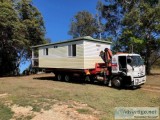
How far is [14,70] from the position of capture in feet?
104

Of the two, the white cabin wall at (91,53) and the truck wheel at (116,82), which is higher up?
the white cabin wall at (91,53)

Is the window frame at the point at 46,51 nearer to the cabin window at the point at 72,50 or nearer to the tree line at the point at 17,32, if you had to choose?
the cabin window at the point at 72,50

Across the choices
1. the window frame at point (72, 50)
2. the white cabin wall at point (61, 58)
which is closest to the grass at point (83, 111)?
the white cabin wall at point (61, 58)

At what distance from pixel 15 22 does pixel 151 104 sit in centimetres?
1800

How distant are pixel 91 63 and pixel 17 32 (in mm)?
11232

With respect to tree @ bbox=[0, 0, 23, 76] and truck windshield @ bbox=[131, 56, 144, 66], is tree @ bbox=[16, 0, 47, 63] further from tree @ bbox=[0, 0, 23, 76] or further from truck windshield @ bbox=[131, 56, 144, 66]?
truck windshield @ bbox=[131, 56, 144, 66]

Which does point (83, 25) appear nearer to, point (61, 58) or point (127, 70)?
point (61, 58)

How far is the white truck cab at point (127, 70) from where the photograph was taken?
14.0 metres

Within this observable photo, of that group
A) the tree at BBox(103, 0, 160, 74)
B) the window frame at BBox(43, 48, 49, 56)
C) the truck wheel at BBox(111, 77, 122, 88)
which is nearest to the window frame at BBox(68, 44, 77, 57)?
the window frame at BBox(43, 48, 49, 56)

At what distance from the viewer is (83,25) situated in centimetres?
4150

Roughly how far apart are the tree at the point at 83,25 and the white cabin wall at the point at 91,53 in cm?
1947

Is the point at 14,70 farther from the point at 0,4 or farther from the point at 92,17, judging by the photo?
the point at 92,17

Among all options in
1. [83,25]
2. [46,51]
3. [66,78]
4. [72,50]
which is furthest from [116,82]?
[83,25]

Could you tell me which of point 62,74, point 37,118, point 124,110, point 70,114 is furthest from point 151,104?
point 62,74
